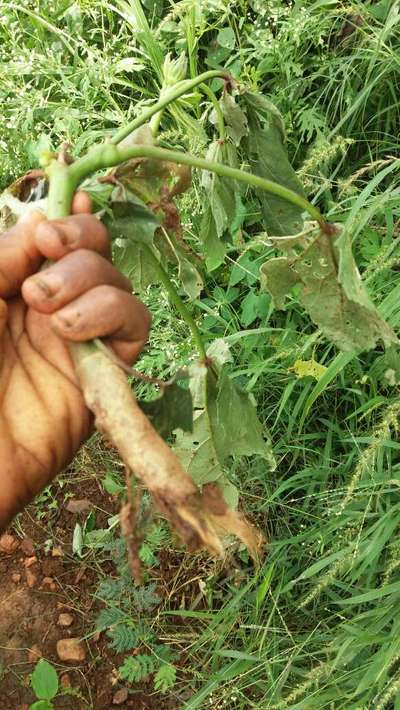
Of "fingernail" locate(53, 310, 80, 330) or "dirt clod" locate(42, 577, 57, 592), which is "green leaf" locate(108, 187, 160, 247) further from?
"dirt clod" locate(42, 577, 57, 592)

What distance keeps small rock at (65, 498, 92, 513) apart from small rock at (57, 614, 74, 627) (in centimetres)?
31

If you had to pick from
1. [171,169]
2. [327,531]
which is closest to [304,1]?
[171,169]

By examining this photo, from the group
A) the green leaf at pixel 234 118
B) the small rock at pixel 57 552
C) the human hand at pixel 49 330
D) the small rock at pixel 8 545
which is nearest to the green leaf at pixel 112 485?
the small rock at pixel 57 552

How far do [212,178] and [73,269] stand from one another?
54 cm

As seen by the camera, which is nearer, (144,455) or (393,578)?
(144,455)

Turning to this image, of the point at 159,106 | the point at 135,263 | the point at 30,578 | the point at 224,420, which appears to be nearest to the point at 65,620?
the point at 30,578

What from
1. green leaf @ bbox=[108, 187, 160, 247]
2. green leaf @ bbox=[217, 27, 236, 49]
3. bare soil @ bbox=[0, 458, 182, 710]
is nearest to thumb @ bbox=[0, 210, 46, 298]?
green leaf @ bbox=[108, 187, 160, 247]

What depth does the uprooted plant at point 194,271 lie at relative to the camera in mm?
845

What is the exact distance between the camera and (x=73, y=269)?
91 centimetres

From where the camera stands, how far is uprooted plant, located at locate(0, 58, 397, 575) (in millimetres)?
845

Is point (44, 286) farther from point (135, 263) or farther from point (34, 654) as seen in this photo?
point (34, 654)

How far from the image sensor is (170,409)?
1.02 meters

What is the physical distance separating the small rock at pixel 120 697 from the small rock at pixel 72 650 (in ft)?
0.46

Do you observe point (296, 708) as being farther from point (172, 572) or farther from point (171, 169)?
point (171, 169)
